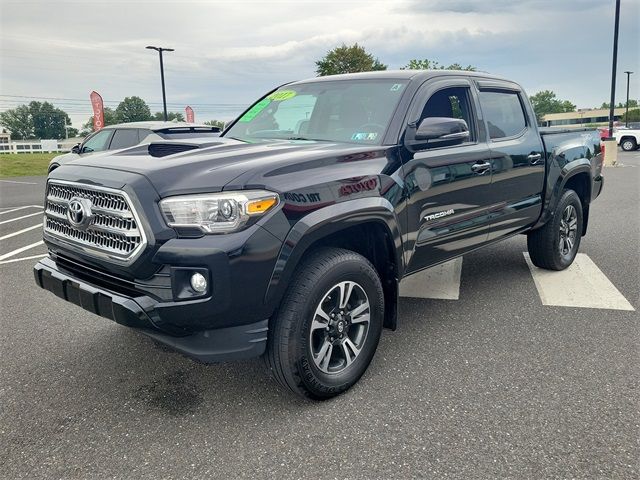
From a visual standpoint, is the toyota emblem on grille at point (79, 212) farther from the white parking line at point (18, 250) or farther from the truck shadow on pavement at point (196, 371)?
the white parking line at point (18, 250)

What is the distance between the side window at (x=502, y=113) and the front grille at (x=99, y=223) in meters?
2.96

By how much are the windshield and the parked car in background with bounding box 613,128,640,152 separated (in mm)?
31144

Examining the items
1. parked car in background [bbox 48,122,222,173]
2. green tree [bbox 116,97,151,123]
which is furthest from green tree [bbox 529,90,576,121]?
parked car in background [bbox 48,122,222,173]

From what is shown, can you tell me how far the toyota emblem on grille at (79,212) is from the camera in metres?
2.76

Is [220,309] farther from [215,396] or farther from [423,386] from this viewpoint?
[423,386]

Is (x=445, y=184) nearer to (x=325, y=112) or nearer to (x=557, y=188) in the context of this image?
(x=325, y=112)

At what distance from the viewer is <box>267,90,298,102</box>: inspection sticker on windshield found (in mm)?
4357

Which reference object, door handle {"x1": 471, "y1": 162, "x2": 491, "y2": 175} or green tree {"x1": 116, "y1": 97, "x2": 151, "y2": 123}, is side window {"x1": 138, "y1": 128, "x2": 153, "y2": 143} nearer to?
door handle {"x1": 471, "y1": 162, "x2": 491, "y2": 175}

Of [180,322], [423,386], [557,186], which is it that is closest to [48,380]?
[180,322]

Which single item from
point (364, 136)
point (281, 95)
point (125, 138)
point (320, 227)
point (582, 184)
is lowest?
point (582, 184)

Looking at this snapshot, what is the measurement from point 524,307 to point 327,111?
90.5 inches

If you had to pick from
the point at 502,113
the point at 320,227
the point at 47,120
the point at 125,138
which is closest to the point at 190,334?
the point at 320,227

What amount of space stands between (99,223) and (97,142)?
9852 millimetres

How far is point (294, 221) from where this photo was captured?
2.62 m
